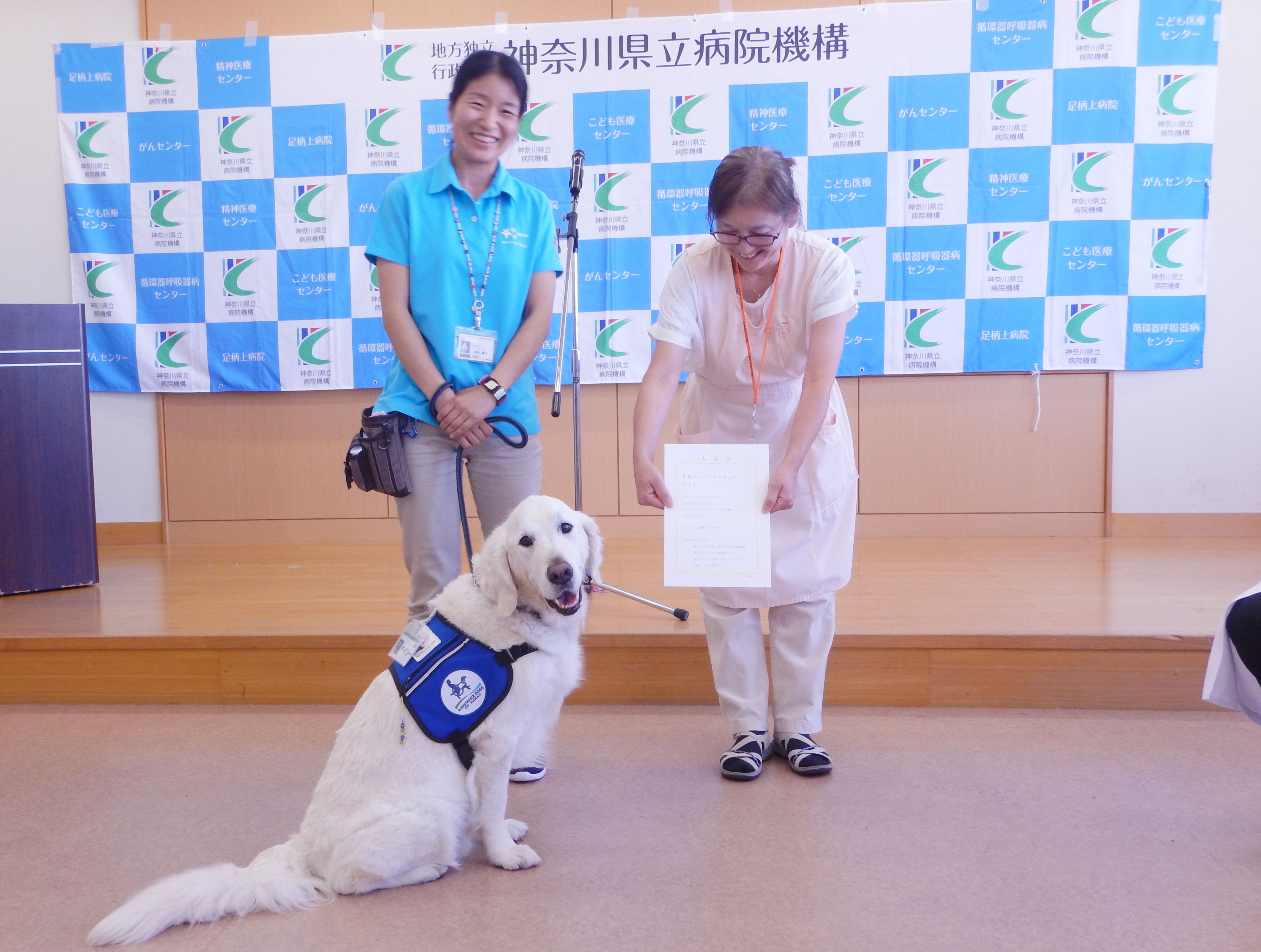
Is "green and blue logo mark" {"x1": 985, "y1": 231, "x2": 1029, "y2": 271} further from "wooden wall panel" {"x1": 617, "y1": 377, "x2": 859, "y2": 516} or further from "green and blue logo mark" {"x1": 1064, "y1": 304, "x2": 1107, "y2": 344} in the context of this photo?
"wooden wall panel" {"x1": 617, "y1": 377, "x2": 859, "y2": 516}

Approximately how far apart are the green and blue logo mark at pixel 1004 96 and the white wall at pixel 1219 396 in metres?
0.84

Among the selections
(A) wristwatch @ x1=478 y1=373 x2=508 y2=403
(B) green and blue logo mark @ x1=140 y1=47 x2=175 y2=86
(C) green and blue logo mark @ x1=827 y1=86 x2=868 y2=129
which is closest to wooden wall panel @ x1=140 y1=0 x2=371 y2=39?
(B) green and blue logo mark @ x1=140 y1=47 x2=175 y2=86

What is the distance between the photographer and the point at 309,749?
90.4 inches

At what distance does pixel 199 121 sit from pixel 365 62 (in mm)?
822

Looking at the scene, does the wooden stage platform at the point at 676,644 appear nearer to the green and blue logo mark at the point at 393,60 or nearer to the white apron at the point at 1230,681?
the white apron at the point at 1230,681

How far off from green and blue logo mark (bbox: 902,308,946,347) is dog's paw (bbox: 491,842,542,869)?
120 inches

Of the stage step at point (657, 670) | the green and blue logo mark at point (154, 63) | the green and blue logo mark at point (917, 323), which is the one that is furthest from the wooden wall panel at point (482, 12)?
the stage step at point (657, 670)

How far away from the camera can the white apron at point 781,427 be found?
1.93 meters

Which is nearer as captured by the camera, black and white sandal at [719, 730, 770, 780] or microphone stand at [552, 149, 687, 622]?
black and white sandal at [719, 730, 770, 780]

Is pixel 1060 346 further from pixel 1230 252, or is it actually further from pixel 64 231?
pixel 64 231

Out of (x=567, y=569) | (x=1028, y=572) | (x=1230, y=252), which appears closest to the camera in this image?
(x=567, y=569)

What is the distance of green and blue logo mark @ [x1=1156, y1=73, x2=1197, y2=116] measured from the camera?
381 centimetres

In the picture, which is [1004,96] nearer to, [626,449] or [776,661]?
[626,449]

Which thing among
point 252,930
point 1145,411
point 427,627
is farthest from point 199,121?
point 1145,411
